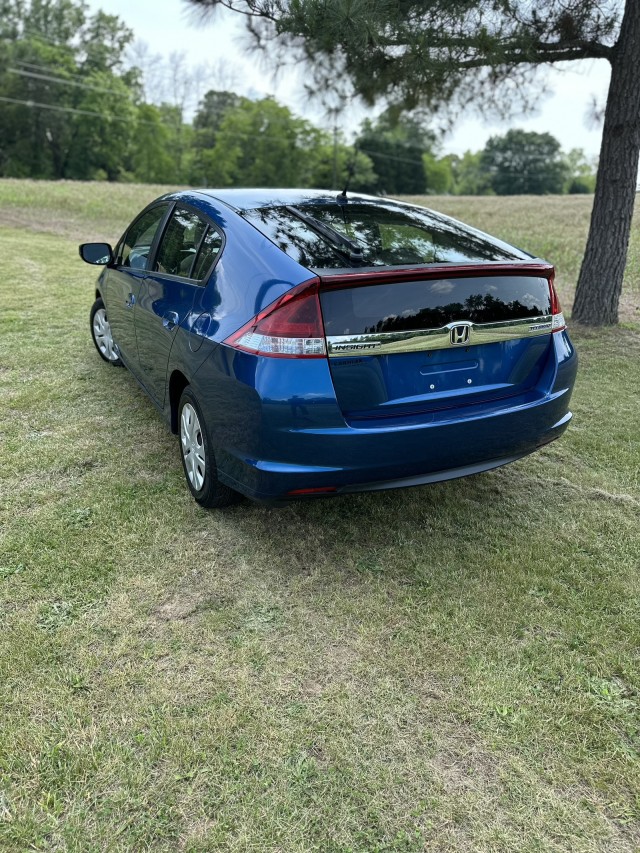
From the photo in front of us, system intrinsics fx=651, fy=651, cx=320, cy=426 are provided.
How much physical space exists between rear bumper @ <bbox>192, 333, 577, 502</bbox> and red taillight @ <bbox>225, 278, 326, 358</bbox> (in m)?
0.06

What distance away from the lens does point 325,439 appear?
8.75 ft

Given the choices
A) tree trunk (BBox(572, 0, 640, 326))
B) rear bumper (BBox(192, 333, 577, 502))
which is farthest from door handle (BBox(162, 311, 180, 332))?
tree trunk (BBox(572, 0, 640, 326))

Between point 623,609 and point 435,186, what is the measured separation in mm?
96710

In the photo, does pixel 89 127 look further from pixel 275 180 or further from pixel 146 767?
pixel 146 767

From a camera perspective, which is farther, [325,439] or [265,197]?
[265,197]

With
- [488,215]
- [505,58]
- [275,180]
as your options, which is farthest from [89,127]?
[505,58]

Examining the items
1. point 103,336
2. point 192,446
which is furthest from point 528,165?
point 192,446

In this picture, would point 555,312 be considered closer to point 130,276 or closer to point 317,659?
point 317,659

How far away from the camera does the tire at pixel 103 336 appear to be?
5.59 metres

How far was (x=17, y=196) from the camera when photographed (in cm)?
2303

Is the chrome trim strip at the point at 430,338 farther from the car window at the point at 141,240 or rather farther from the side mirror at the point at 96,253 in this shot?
the side mirror at the point at 96,253

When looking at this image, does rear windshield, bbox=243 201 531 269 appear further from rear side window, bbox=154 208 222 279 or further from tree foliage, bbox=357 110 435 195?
tree foliage, bbox=357 110 435 195

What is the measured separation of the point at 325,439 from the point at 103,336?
3.68 m

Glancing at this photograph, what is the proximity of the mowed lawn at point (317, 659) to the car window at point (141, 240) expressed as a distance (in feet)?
3.95
